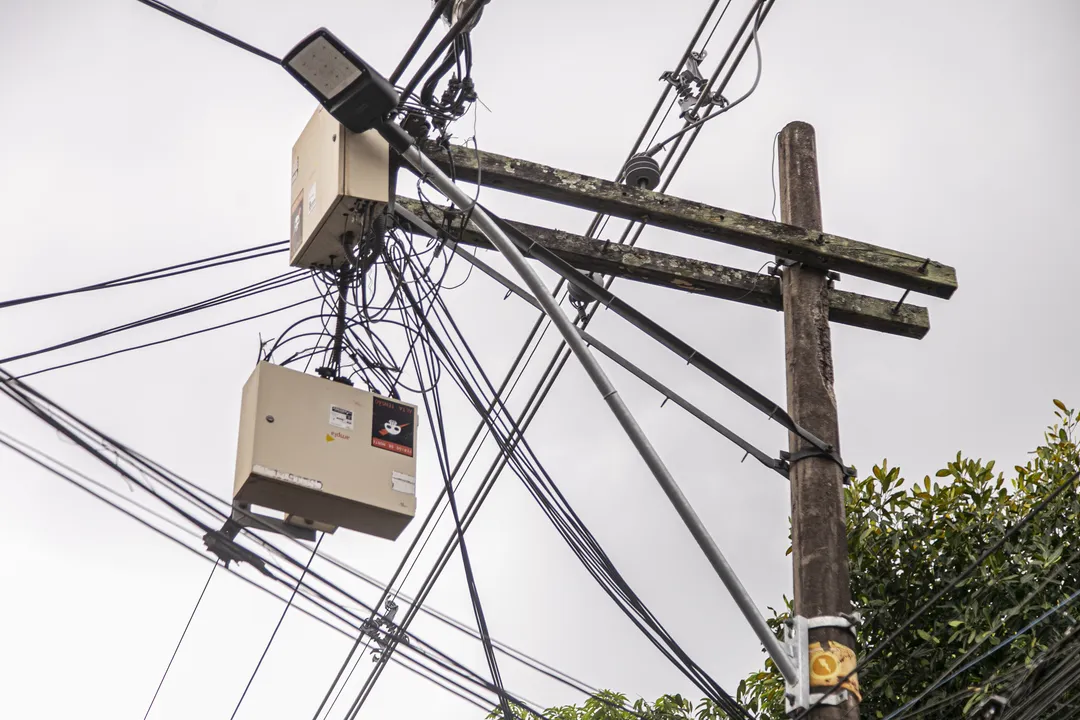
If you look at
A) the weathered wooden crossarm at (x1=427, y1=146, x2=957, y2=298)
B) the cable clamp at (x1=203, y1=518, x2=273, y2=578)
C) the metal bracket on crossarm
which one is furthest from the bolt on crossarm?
the cable clamp at (x1=203, y1=518, x2=273, y2=578)

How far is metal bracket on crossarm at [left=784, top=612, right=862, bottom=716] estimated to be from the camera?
561 cm

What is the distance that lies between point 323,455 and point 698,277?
7.94 ft

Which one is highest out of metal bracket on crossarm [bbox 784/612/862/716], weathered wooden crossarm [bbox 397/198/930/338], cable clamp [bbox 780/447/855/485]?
weathered wooden crossarm [bbox 397/198/930/338]

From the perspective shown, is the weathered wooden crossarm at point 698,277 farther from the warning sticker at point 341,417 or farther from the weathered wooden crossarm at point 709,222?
the warning sticker at point 341,417

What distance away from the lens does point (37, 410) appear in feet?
17.6

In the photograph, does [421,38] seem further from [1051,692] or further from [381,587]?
[1051,692]

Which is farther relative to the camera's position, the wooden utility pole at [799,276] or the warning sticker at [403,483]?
the wooden utility pole at [799,276]

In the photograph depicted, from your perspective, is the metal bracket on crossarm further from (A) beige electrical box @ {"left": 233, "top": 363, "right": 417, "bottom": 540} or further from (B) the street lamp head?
(B) the street lamp head

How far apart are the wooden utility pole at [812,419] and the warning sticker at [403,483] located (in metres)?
1.83

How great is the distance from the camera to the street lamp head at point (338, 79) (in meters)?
5.60

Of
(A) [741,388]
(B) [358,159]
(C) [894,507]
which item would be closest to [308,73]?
(B) [358,159]

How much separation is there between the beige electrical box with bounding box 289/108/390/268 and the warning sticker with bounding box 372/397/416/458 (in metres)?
0.79

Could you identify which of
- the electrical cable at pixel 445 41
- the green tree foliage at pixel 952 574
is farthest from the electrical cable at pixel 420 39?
the green tree foliage at pixel 952 574

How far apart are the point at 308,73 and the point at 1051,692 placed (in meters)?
4.01
